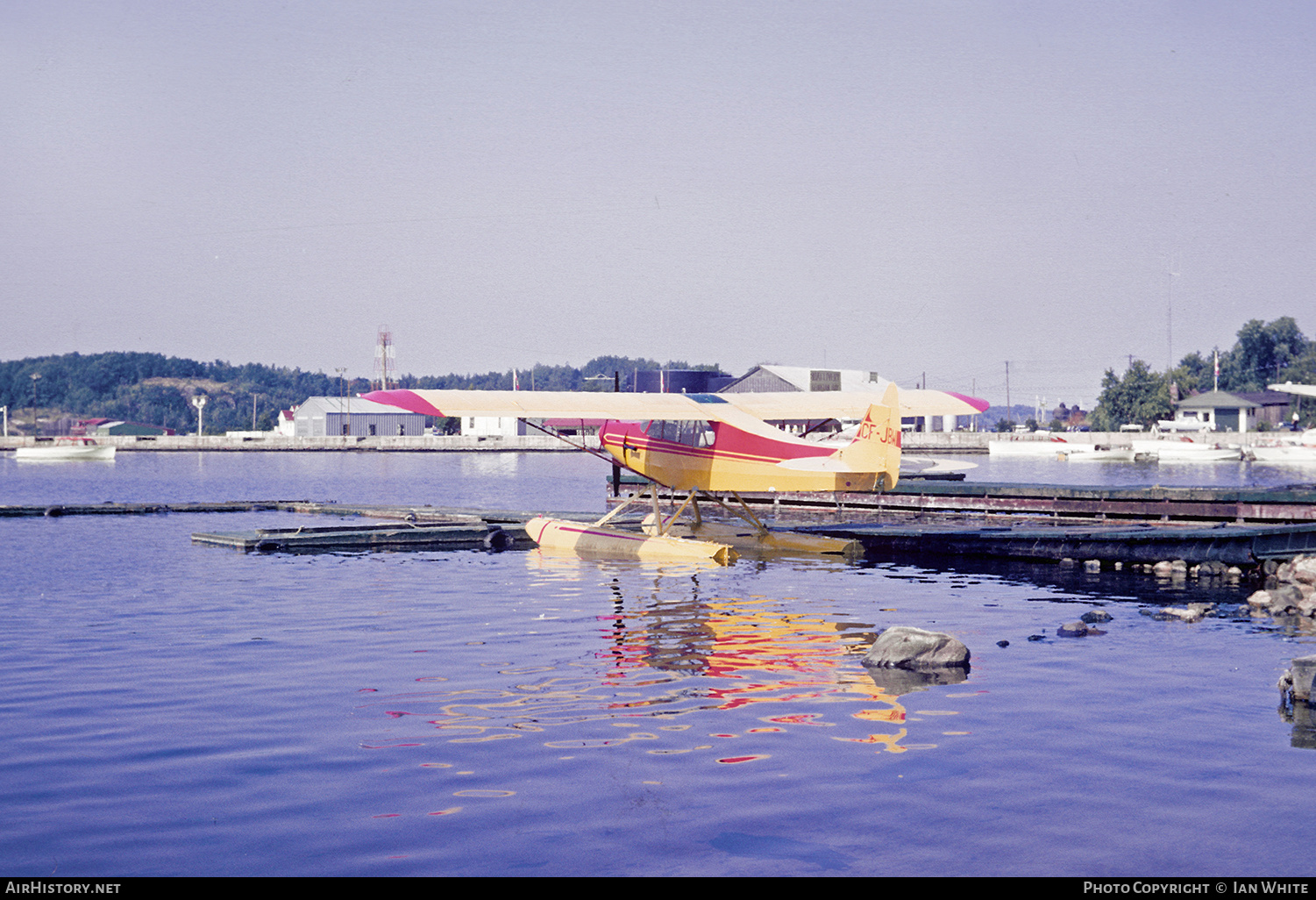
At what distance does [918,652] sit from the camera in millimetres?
12469

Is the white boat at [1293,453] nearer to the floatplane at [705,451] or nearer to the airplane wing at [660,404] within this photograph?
the airplane wing at [660,404]

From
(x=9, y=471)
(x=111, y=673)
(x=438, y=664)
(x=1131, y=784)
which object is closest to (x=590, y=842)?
(x=1131, y=784)

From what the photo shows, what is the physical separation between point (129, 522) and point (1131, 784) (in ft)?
106

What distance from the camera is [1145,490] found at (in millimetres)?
29672

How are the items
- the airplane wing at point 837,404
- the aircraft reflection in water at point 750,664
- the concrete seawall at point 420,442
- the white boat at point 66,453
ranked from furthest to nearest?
the concrete seawall at point 420,442, the white boat at point 66,453, the airplane wing at point 837,404, the aircraft reflection in water at point 750,664

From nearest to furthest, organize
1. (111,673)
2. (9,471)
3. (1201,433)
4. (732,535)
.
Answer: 1. (111,673)
2. (732,535)
3. (9,471)
4. (1201,433)

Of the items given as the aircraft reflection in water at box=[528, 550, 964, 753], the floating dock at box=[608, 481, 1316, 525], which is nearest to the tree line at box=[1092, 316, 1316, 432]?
the floating dock at box=[608, 481, 1316, 525]

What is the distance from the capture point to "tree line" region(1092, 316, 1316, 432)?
13062 cm

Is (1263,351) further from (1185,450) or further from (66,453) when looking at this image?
(66,453)

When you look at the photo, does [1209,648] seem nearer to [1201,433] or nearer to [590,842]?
[590,842]

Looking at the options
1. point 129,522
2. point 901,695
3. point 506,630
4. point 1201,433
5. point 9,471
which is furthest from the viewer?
point 1201,433

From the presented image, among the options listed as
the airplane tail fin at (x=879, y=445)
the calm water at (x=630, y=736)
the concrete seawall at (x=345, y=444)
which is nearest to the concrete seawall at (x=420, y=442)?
the concrete seawall at (x=345, y=444)

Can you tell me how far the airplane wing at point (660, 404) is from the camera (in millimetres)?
21750

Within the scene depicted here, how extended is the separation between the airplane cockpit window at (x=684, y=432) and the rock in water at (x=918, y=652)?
10575 millimetres
